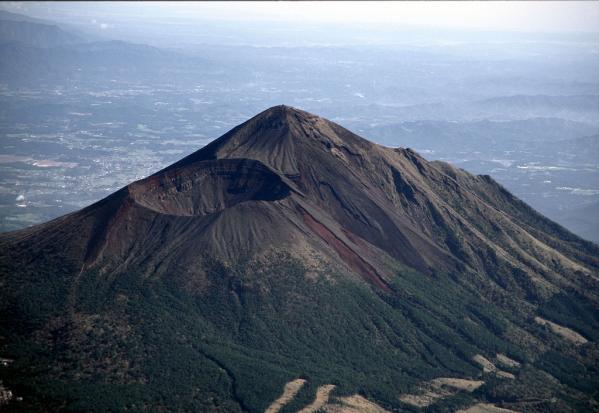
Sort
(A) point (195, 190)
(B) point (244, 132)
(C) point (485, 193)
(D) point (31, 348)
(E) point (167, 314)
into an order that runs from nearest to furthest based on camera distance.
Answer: (D) point (31, 348), (E) point (167, 314), (A) point (195, 190), (B) point (244, 132), (C) point (485, 193)

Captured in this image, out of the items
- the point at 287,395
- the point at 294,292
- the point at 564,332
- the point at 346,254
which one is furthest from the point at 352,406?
the point at 564,332

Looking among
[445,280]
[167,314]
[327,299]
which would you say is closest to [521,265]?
[445,280]

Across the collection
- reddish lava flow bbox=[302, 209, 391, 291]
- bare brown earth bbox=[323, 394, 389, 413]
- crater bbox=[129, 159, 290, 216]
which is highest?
crater bbox=[129, 159, 290, 216]

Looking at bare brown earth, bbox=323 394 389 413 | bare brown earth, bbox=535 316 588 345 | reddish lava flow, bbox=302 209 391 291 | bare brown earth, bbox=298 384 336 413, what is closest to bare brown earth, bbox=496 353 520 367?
bare brown earth, bbox=535 316 588 345

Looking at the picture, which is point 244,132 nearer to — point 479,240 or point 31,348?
point 479,240

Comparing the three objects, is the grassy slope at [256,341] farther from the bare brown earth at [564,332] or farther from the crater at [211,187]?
the crater at [211,187]

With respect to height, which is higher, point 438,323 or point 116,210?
point 116,210

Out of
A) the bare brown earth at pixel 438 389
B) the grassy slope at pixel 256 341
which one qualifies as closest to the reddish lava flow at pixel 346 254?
the grassy slope at pixel 256 341

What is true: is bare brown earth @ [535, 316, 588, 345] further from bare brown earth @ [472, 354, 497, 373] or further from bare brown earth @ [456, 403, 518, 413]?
bare brown earth @ [456, 403, 518, 413]
